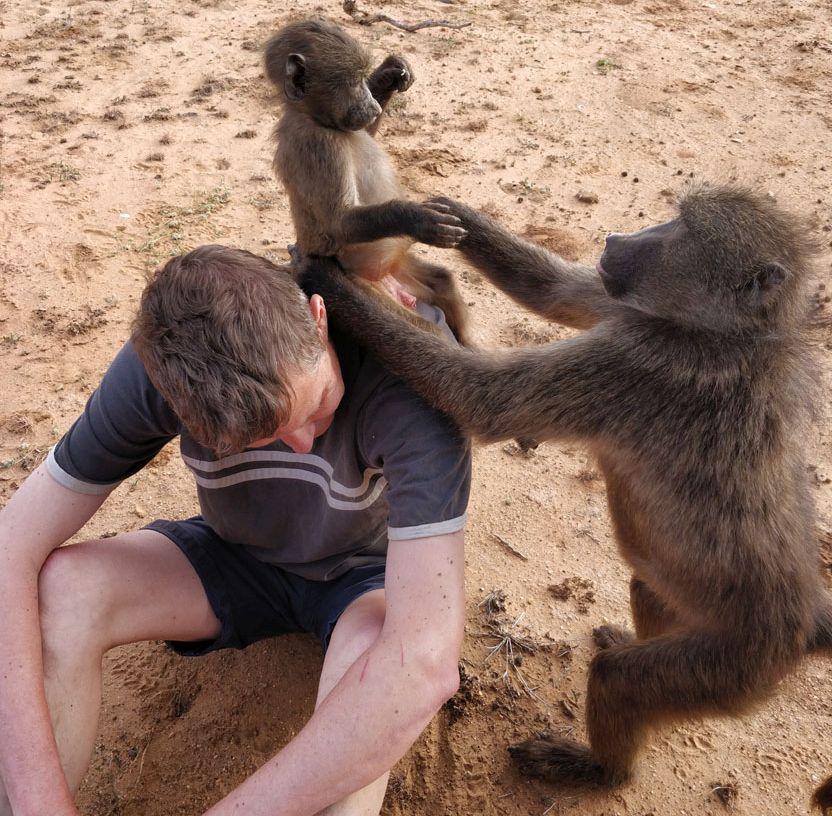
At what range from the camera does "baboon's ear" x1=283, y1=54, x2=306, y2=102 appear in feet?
9.31

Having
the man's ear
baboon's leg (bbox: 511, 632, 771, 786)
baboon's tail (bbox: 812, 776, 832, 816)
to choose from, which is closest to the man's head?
the man's ear

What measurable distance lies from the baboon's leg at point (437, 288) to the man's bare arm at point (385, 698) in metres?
1.36

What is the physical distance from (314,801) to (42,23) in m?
8.19

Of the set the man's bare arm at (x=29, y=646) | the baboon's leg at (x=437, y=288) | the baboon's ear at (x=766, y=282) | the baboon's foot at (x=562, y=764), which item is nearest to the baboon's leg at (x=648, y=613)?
the baboon's foot at (x=562, y=764)

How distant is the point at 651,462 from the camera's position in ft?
8.27

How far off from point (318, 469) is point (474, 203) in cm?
347

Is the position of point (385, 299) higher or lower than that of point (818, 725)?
higher

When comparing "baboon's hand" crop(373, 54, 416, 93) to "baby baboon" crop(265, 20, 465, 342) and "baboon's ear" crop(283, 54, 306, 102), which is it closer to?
"baby baboon" crop(265, 20, 465, 342)

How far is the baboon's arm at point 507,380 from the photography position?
253cm

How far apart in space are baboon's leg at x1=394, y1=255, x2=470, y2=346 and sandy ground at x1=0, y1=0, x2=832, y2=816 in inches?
34.2

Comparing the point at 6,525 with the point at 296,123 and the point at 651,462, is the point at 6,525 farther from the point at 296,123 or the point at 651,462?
the point at 651,462

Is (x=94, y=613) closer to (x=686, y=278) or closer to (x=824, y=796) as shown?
(x=686, y=278)

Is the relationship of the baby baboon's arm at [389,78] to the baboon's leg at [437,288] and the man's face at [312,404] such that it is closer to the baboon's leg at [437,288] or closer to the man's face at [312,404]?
the baboon's leg at [437,288]

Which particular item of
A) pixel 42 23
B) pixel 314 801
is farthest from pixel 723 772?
pixel 42 23
